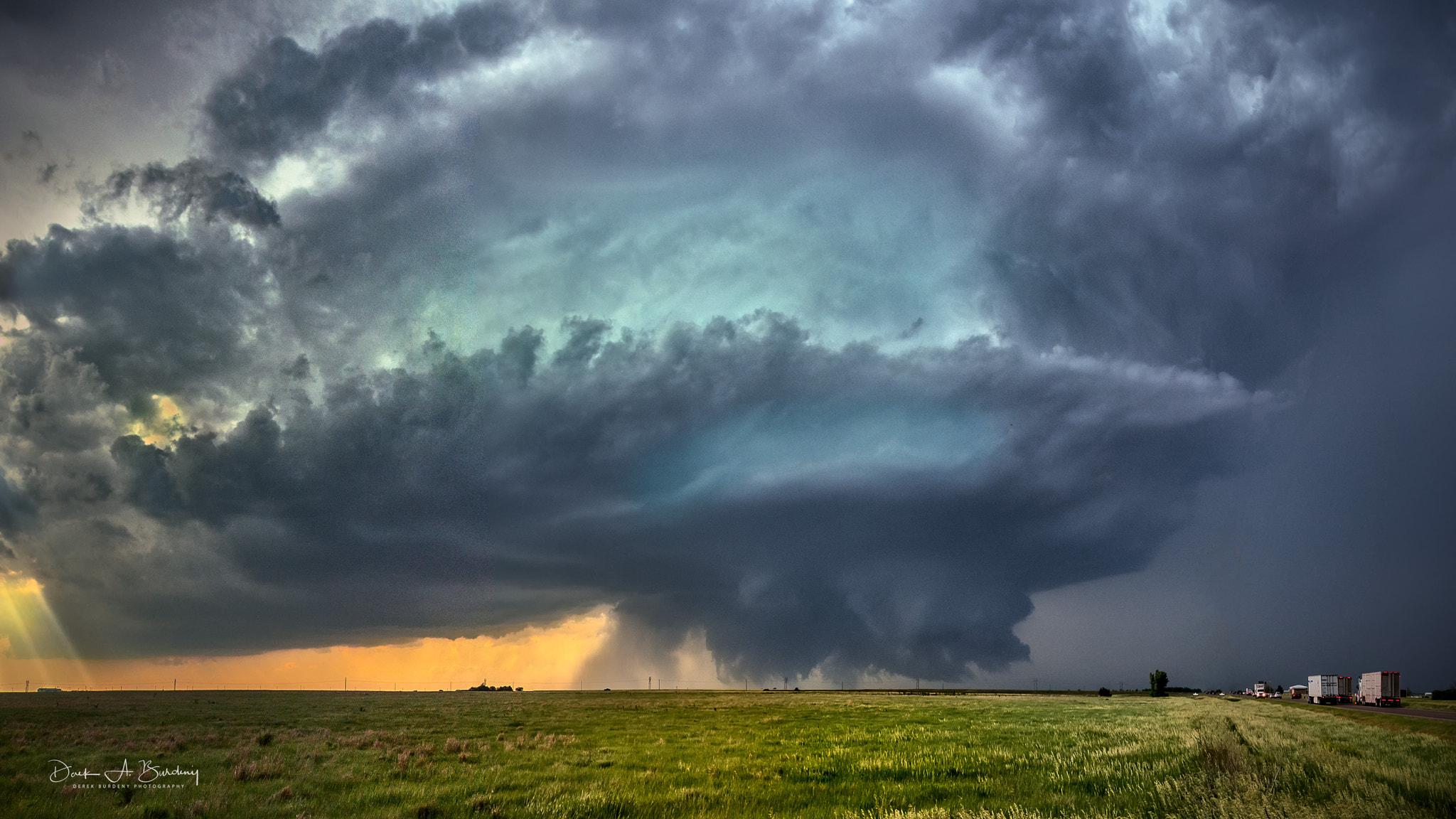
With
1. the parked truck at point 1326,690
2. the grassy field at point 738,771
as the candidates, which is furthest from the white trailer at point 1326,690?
the grassy field at point 738,771

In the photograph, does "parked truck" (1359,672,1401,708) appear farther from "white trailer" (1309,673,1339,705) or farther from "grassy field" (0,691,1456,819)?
"grassy field" (0,691,1456,819)

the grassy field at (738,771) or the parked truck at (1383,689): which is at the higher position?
the grassy field at (738,771)

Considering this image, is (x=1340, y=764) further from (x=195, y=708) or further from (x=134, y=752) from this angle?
(x=195, y=708)

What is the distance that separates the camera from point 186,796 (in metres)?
18.4

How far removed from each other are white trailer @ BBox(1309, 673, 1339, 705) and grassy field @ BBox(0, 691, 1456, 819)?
73862 mm

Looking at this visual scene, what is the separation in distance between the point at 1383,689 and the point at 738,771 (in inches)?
3895

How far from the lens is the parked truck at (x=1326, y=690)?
9750 cm

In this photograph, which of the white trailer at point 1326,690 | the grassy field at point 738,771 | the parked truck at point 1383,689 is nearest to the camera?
the grassy field at point 738,771

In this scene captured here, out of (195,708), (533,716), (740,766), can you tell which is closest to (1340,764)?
(740,766)

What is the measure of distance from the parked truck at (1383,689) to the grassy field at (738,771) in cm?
5534

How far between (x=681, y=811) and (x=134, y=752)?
2431 cm

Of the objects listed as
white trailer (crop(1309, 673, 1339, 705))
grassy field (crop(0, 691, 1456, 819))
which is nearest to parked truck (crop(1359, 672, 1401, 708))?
white trailer (crop(1309, 673, 1339, 705))

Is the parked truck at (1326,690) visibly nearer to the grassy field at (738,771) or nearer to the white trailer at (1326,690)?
the white trailer at (1326,690)

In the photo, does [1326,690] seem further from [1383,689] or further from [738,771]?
[738,771]
